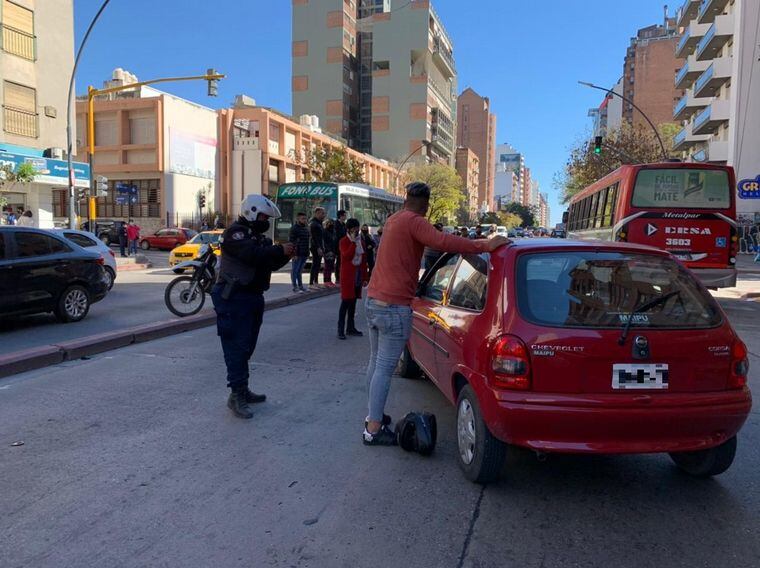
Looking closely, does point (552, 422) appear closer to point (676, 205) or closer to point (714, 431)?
point (714, 431)

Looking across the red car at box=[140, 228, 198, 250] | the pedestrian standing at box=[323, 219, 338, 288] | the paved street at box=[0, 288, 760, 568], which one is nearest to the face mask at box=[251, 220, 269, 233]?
the paved street at box=[0, 288, 760, 568]

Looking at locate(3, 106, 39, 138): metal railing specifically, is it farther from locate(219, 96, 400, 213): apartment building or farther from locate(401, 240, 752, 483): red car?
locate(401, 240, 752, 483): red car

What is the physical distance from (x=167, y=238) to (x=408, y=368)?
96.2 feet

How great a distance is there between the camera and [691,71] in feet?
163

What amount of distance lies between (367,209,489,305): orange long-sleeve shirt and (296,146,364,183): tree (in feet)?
138

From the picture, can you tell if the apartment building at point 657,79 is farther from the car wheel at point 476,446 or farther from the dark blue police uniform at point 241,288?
the car wheel at point 476,446

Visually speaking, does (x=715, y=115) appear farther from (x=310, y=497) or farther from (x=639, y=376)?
(x=310, y=497)

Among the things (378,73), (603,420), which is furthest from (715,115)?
(378,73)

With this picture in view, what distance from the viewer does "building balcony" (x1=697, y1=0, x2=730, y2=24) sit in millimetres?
43938

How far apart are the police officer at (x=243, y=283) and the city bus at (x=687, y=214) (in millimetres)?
9566

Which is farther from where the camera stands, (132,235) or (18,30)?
(132,235)

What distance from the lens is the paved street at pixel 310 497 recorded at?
288 cm

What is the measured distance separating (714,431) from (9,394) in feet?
18.7

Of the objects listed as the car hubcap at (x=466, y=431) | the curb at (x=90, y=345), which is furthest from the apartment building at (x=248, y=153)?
the car hubcap at (x=466, y=431)
